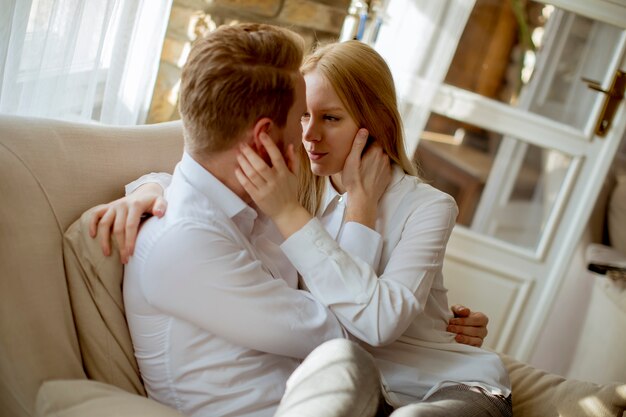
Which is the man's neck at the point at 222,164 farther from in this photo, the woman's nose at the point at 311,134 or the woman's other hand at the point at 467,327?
the woman's other hand at the point at 467,327

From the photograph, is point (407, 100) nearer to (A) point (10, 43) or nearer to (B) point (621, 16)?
(B) point (621, 16)

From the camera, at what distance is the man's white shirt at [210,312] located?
1.29 metres

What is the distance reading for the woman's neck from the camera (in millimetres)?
1868

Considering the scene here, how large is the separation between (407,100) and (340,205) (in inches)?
57.9

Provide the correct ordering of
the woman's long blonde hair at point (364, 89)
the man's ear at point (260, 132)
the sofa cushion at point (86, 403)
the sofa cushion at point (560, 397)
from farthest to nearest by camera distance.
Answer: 1. the woman's long blonde hair at point (364, 89)
2. the sofa cushion at point (560, 397)
3. the man's ear at point (260, 132)
4. the sofa cushion at point (86, 403)

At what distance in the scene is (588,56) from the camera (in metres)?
3.21

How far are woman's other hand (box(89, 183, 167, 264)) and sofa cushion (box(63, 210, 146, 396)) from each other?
0.02 metres

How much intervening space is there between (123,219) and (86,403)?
34 centimetres

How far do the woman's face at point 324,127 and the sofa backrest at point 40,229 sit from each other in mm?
464

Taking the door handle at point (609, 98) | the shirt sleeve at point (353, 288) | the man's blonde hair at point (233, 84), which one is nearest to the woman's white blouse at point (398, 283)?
the shirt sleeve at point (353, 288)

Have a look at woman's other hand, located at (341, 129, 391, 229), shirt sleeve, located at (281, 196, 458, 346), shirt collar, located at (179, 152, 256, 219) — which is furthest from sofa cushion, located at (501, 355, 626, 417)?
shirt collar, located at (179, 152, 256, 219)

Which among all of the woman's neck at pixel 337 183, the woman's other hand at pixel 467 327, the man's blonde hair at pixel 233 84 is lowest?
the woman's other hand at pixel 467 327

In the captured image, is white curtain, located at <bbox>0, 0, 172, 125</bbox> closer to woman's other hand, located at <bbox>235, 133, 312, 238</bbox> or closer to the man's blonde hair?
the man's blonde hair

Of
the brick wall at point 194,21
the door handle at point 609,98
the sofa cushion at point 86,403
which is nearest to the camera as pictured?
the sofa cushion at point 86,403
